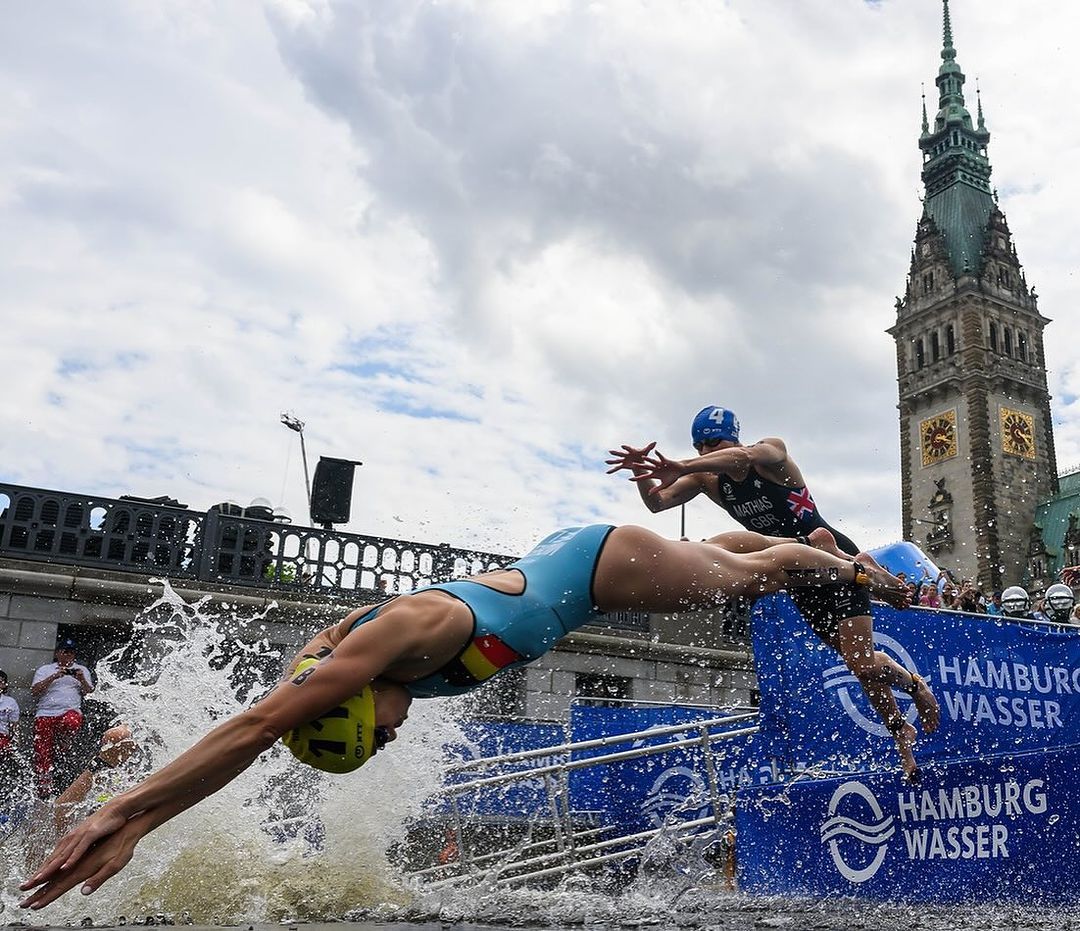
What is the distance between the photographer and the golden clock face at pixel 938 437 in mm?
A: 80250

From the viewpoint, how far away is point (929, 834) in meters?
6.34

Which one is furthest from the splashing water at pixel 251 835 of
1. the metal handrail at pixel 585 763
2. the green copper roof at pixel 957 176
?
the green copper roof at pixel 957 176

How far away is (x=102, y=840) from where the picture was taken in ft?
10.6

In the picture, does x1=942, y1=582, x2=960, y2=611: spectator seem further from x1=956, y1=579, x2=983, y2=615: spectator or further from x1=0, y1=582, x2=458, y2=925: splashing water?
x1=0, y1=582, x2=458, y2=925: splashing water

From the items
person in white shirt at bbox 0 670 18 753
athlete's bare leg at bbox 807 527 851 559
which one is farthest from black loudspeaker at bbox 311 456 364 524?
athlete's bare leg at bbox 807 527 851 559

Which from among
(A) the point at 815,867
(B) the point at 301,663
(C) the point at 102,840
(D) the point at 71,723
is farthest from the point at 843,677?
(D) the point at 71,723

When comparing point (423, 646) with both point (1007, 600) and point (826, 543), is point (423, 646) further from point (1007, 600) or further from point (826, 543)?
point (1007, 600)

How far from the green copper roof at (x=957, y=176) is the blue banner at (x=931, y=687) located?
87909 millimetres

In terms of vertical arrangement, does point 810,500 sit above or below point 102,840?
above

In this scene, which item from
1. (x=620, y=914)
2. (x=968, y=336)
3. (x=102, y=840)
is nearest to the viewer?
(x=102, y=840)

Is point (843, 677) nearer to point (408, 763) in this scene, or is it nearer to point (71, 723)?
point (408, 763)

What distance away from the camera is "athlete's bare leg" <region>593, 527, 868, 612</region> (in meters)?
4.25

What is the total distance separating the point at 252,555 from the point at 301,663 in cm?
1371

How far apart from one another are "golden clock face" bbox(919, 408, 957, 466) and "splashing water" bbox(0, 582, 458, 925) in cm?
7789
